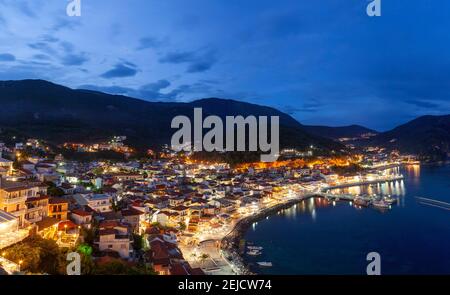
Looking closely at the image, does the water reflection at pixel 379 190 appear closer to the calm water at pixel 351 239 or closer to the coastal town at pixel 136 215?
the coastal town at pixel 136 215

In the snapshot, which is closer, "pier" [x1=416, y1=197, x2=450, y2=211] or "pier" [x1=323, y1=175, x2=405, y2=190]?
"pier" [x1=416, y1=197, x2=450, y2=211]

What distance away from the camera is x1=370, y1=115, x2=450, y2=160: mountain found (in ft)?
179

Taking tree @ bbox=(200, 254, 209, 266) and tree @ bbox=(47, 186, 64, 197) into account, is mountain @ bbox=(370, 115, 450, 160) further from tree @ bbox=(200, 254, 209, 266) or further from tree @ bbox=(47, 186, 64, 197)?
tree @ bbox=(47, 186, 64, 197)

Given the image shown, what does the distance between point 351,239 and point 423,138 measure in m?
59.3

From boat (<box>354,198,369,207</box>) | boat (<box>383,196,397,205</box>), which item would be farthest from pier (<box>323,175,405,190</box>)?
boat (<box>354,198,369,207</box>)

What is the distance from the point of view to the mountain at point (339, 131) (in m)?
88.5

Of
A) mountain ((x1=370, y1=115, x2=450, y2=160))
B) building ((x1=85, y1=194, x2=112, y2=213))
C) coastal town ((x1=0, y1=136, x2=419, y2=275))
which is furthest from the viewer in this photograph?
mountain ((x1=370, y1=115, x2=450, y2=160))

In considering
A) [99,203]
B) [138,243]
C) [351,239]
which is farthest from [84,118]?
[138,243]

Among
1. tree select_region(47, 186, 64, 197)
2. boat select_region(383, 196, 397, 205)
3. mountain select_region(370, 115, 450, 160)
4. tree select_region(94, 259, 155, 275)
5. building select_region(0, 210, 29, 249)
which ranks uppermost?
mountain select_region(370, 115, 450, 160)

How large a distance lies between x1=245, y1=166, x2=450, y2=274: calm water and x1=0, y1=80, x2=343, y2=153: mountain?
23.3 metres

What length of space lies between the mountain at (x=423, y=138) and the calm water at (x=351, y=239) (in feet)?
136

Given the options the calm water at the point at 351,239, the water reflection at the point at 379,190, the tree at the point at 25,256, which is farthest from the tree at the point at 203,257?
the water reflection at the point at 379,190

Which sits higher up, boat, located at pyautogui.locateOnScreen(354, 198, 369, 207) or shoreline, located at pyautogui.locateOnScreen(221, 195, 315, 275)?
boat, located at pyautogui.locateOnScreen(354, 198, 369, 207)

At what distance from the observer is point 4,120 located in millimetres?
34656
